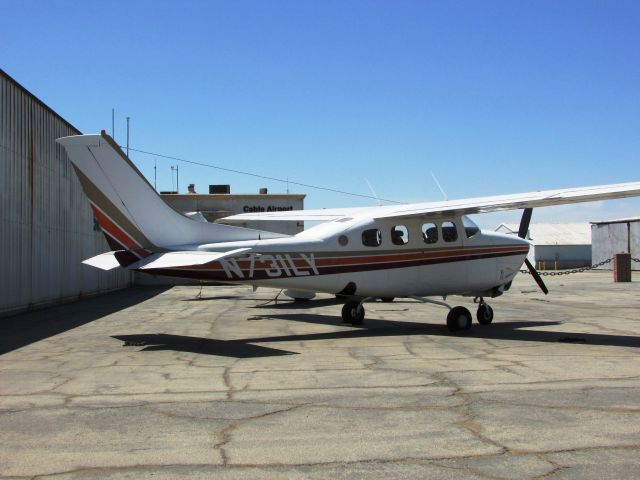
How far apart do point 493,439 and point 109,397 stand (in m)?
4.50

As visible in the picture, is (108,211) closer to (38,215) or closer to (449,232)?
(449,232)

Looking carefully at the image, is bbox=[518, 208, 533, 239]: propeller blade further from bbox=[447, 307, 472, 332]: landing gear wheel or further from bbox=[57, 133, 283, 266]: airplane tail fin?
bbox=[57, 133, 283, 266]: airplane tail fin

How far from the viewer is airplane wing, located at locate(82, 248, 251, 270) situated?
11273 mm

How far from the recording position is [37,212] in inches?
829

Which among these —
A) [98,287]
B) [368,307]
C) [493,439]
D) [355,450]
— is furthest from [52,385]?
[98,287]

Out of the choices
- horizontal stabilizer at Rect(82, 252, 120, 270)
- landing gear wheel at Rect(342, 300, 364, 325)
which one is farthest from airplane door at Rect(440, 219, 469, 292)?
horizontal stabilizer at Rect(82, 252, 120, 270)

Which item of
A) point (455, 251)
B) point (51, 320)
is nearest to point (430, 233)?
point (455, 251)

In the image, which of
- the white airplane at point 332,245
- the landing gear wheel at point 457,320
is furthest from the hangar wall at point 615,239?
the landing gear wheel at point 457,320

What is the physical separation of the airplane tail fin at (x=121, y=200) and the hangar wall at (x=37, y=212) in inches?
290

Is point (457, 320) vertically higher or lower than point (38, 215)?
lower

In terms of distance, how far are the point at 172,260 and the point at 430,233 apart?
6.21 meters

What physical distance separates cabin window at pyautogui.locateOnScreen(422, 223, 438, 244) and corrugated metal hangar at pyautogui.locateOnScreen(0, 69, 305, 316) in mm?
12068

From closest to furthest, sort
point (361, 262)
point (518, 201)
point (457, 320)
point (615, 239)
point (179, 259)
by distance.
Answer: point (179, 259)
point (518, 201)
point (457, 320)
point (361, 262)
point (615, 239)

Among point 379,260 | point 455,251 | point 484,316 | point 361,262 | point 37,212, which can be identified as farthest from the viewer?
point 37,212
